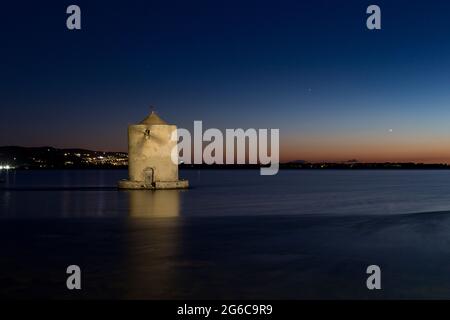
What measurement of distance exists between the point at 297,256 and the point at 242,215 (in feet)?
28.7

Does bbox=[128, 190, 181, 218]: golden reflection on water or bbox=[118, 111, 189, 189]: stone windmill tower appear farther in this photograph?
bbox=[118, 111, 189, 189]: stone windmill tower

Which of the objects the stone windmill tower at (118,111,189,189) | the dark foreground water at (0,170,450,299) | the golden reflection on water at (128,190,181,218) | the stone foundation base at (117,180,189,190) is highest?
the stone windmill tower at (118,111,189,189)

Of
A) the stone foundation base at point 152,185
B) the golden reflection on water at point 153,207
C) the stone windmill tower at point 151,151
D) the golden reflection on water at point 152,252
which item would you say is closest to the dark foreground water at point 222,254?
the golden reflection on water at point 152,252

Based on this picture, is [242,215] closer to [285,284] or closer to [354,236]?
[354,236]

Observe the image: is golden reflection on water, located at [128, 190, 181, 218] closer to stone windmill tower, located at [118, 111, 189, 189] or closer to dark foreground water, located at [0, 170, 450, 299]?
dark foreground water, located at [0, 170, 450, 299]

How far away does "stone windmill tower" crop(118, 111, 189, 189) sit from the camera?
28766 millimetres

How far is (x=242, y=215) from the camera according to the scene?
18.8 meters

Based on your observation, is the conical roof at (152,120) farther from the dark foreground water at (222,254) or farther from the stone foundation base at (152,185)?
the dark foreground water at (222,254)

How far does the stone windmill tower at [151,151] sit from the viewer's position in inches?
1133

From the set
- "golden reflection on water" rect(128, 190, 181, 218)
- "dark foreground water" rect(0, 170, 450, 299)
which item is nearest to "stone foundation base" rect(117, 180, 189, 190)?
"golden reflection on water" rect(128, 190, 181, 218)

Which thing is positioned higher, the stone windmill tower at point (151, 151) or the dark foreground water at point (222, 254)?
the stone windmill tower at point (151, 151)

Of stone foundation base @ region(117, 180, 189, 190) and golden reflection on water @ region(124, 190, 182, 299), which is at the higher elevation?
stone foundation base @ region(117, 180, 189, 190)
